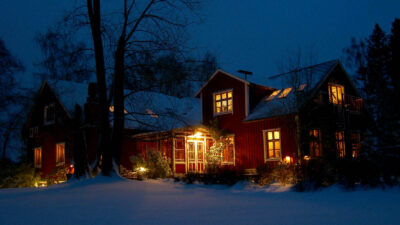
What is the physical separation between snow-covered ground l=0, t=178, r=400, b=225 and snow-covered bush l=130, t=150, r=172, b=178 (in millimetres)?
6045

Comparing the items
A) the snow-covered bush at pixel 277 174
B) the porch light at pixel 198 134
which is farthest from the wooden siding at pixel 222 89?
the snow-covered bush at pixel 277 174

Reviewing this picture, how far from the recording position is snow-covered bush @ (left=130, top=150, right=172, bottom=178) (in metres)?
16.8

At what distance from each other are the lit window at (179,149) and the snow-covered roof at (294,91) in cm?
431

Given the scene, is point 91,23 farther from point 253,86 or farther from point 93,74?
point 253,86

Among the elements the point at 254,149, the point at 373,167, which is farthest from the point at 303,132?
the point at 373,167

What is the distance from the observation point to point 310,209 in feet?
23.9

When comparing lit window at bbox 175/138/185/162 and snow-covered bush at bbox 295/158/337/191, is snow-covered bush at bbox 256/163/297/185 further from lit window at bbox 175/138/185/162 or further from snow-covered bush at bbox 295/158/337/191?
lit window at bbox 175/138/185/162

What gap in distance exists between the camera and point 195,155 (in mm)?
20484

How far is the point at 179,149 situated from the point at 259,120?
5.03 meters

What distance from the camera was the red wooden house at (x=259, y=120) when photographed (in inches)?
623

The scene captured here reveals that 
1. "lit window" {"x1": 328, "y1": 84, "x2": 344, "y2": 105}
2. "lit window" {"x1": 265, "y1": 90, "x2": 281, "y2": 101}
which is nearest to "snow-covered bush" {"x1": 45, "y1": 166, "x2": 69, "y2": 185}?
"lit window" {"x1": 265, "y1": 90, "x2": 281, "y2": 101}

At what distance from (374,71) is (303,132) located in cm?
574

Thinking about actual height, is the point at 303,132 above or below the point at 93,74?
below

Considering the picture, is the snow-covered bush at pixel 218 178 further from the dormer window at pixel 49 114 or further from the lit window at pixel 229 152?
the dormer window at pixel 49 114
